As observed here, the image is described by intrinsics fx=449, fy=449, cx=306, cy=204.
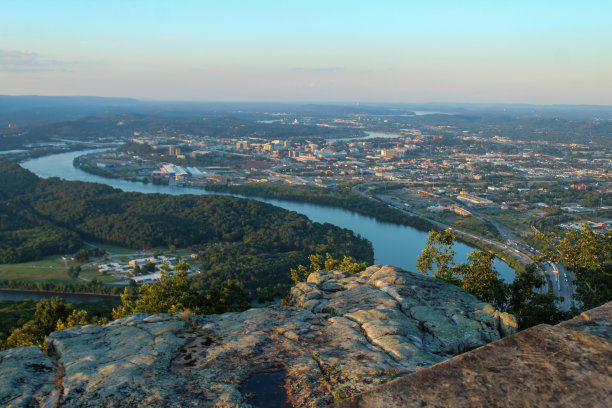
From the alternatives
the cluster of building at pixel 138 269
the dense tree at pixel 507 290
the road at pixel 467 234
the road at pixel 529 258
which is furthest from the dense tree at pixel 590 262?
the cluster of building at pixel 138 269

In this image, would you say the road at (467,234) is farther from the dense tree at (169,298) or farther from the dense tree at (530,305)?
the dense tree at (169,298)

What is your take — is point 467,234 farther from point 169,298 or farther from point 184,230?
point 169,298

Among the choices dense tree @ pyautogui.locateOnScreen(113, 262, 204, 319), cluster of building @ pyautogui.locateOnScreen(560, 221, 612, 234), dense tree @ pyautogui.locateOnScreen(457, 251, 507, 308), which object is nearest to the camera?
dense tree @ pyautogui.locateOnScreen(113, 262, 204, 319)

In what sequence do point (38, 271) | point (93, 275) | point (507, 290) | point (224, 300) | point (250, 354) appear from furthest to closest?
point (38, 271), point (93, 275), point (224, 300), point (507, 290), point (250, 354)

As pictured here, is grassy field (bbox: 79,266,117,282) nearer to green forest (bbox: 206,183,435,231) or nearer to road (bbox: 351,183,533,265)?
green forest (bbox: 206,183,435,231)

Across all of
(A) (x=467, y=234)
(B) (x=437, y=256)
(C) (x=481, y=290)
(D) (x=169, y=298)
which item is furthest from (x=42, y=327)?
(A) (x=467, y=234)

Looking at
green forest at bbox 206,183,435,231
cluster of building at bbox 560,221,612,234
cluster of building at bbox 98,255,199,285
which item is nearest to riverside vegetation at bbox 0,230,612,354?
cluster of building at bbox 98,255,199,285

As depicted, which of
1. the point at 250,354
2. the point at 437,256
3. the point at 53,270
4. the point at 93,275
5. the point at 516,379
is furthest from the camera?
the point at 53,270
